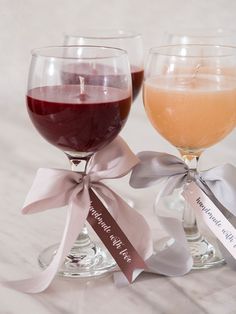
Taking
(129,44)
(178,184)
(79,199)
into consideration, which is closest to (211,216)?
(178,184)

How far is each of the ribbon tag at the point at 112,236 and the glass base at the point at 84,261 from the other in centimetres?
4

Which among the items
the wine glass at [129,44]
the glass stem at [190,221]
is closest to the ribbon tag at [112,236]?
the glass stem at [190,221]

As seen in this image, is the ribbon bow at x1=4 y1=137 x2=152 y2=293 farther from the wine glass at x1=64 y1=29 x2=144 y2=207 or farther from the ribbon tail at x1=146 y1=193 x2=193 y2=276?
the wine glass at x1=64 y1=29 x2=144 y2=207

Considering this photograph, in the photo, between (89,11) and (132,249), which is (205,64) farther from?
(89,11)

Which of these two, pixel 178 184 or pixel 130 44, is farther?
pixel 130 44

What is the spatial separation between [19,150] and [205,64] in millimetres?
616

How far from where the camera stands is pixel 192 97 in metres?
0.99

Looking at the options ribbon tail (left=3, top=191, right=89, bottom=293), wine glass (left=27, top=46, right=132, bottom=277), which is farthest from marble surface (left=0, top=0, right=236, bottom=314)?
wine glass (left=27, top=46, right=132, bottom=277)

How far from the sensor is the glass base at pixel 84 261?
1028 millimetres

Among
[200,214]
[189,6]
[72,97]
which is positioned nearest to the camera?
[72,97]

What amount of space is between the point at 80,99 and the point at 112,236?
0.19 m

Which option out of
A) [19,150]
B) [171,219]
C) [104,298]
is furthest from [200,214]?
[19,150]

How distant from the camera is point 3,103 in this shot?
1880 mm

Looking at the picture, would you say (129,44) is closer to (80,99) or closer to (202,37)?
(202,37)
